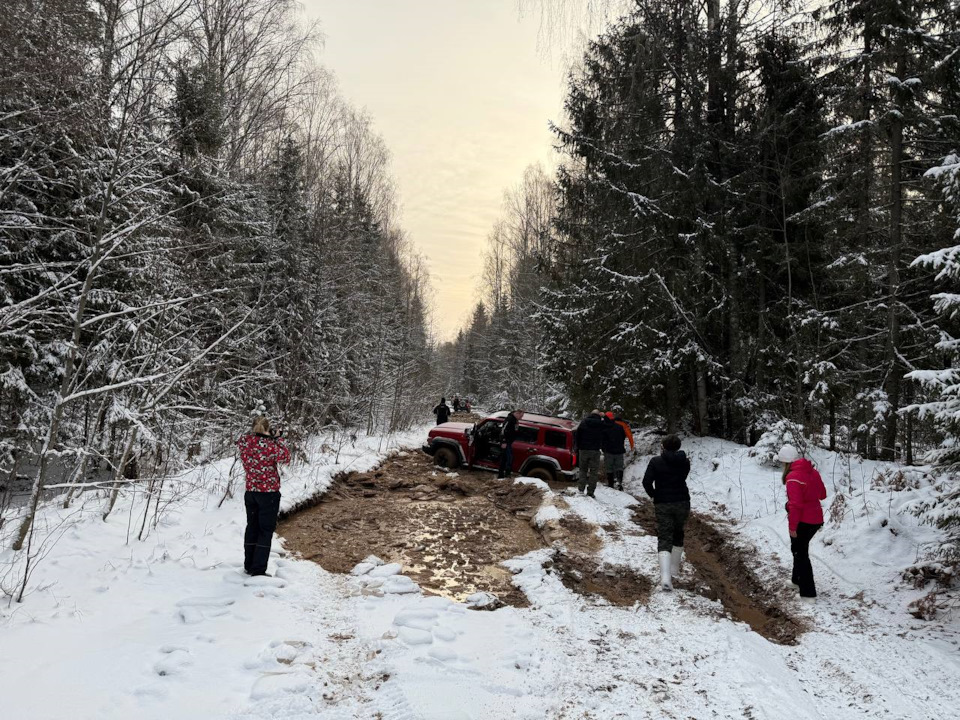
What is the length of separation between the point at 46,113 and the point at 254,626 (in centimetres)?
628

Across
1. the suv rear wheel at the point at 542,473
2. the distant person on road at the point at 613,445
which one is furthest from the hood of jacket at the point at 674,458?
the suv rear wheel at the point at 542,473

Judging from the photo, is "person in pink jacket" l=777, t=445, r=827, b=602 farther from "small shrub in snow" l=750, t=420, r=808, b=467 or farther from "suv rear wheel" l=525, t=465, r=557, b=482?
"suv rear wheel" l=525, t=465, r=557, b=482

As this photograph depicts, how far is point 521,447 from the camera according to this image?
12.9 m

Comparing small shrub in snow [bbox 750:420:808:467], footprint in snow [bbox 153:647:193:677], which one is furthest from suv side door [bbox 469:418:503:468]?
footprint in snow [bbox 153:647:193:677]

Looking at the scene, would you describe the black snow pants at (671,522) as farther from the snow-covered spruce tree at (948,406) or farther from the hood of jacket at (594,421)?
the hood of jacket at (594,421)

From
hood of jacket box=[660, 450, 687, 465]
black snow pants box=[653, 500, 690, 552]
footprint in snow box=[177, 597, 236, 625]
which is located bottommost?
footprint in snow box=[177, 597, 236, 625]

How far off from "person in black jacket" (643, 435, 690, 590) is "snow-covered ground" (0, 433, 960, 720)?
63 cm

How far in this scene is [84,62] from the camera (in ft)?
21.0

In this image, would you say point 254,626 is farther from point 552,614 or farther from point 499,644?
point 552,614

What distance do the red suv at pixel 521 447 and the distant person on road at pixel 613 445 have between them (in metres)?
0.91

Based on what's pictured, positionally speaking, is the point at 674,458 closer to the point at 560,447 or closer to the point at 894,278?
the point at 560,447

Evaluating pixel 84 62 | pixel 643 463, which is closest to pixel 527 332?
pixel 643 463

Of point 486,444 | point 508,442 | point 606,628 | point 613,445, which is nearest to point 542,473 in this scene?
point 508,442

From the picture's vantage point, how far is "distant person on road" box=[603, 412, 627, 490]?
1159 cm
